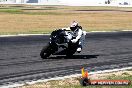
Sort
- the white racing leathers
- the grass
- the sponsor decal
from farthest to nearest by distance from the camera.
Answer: the grass
the white racing leathers
the sponsor decal

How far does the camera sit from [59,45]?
17.2 m

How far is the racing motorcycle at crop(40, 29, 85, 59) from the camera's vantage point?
17.1 meters

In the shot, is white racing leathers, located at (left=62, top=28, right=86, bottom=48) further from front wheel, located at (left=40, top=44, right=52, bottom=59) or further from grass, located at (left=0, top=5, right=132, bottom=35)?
grass, located at (left=0, top=5, right=132, bottom=35)

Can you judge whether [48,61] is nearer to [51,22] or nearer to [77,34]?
[77,34]

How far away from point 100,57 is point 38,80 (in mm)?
6667

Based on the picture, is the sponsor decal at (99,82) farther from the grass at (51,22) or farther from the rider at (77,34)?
the grass at (51,22)

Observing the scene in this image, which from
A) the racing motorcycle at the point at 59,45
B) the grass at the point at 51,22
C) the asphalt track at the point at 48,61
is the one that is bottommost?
the grass at the point at 51,22

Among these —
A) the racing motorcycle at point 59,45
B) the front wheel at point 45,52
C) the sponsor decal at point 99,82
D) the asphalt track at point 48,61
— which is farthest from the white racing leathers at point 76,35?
Answer: the sponsor decal at point 99,82

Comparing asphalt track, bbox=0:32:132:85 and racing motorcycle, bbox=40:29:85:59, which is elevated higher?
racing motorcycle, bbox=40:29:85:59

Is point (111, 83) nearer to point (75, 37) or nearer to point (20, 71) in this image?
point (20, 71)

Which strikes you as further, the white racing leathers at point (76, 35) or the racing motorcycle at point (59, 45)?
the white racing leathers at point (76, 35)

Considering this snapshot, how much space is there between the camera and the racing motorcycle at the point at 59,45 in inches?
672

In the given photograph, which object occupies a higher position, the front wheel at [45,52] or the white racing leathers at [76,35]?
the white racing leathers at [76,35]

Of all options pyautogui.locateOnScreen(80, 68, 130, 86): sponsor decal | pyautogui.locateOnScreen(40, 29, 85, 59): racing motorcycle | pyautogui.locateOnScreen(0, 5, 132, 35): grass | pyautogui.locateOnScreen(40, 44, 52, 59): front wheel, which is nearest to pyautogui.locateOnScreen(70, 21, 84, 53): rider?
pyautogui.locateOnScreen(40, 29, 85, 59): racing motorcycle
